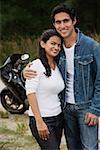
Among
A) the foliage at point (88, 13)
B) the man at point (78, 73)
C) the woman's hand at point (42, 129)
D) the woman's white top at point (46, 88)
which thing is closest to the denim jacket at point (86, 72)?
the man at point (78, 73)

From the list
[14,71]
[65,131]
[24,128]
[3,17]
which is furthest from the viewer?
[3,17]

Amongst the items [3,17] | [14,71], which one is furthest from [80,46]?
[3,17]

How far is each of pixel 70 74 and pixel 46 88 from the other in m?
0.25

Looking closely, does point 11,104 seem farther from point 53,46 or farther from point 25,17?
point 25,17

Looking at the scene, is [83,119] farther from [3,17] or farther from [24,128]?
[3,17]

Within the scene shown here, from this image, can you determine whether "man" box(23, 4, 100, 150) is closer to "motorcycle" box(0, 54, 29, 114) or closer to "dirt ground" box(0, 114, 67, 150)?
"dirt ground" box(0, 114, 67, 150)

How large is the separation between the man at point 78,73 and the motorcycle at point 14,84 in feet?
12.8

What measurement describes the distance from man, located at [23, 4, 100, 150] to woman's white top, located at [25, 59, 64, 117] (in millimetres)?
→ 56

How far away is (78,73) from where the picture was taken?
4.22 meters

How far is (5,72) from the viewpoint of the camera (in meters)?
8.66

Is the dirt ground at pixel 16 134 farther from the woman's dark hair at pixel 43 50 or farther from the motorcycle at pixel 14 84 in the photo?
the woman's dark hair at pixel 43 50

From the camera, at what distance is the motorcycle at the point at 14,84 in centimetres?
845

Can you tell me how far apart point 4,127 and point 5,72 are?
1.23 m

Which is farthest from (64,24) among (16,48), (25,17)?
(25,17)
